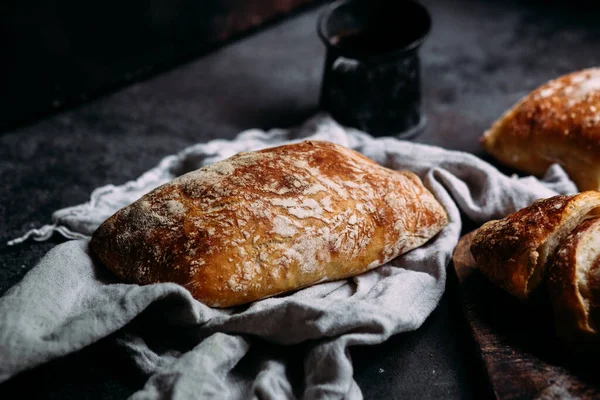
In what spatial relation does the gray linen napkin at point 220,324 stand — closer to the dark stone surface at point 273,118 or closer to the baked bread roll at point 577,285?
the dark stone surface at point 273,118

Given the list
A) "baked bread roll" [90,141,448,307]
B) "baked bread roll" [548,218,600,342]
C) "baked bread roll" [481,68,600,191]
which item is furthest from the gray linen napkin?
"baked bread roll" [481,68,600,191]

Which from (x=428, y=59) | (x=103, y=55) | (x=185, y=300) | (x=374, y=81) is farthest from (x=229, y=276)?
(x=428, y=59)

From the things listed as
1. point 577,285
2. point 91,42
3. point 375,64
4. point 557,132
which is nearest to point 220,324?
point 577,285

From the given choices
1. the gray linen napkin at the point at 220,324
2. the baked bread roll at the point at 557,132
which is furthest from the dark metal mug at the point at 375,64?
the gray linen napkin at the point at 220,324

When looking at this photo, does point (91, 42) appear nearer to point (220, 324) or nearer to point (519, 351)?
point (220, 324)

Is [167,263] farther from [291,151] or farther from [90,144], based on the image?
[90,144]
